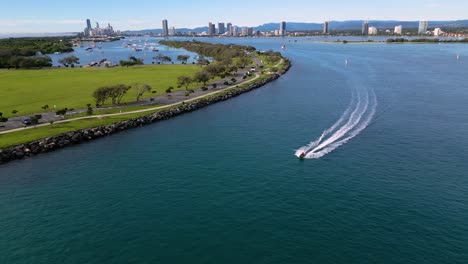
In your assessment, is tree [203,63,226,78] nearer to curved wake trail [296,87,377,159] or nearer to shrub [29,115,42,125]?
curved wake trail [296,87,377,159]

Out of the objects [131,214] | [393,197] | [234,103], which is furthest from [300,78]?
[131,214]

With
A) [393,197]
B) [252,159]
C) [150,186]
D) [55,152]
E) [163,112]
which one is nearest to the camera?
[393,197]

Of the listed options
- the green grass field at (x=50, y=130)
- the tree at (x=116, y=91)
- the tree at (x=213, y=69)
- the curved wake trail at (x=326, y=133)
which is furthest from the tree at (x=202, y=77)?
the curved wake trail at (x=326, y=133)

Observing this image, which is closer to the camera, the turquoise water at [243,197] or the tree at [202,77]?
the turquoise water at [243,197]

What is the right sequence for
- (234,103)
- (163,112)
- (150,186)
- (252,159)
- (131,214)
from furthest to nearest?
(234,103), (163,112), (252,159), (150,186), (131,214)

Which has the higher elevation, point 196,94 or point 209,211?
point 196,94

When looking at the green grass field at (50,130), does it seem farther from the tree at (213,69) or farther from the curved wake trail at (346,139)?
the tree at (213,69)

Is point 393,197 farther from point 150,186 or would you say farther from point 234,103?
point 234,103
